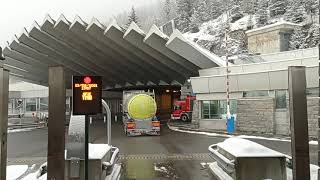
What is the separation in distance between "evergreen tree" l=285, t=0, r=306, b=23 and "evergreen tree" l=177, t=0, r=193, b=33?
135 ft

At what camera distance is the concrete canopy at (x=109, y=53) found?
32453 millimetres

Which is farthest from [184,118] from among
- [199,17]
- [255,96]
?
[199,17]

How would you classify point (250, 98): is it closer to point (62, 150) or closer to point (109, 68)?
point (62, 150)

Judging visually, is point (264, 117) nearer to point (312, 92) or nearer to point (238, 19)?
point (312, 92)

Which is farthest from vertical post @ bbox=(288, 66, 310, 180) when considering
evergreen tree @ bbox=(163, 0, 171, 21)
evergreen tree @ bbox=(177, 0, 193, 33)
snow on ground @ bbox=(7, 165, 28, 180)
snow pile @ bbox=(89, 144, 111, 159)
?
evergreen tree @ bbox=(163, 0, 171, 21)

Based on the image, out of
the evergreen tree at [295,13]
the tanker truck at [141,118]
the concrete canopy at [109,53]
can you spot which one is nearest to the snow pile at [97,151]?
the tanker truck at [141,118]

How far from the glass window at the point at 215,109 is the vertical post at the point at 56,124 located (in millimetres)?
22491

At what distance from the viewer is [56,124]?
23.6 ft

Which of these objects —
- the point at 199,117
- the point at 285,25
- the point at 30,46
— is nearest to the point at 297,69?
the point at 199,117

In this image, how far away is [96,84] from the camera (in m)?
7.30

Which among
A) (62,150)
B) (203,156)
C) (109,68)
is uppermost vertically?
(109,68)

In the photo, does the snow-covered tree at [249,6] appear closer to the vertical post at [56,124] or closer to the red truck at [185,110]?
the red truck at [185,110]

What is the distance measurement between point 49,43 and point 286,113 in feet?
93.9

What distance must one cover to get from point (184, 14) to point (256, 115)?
92.8m
